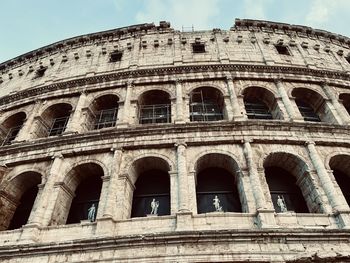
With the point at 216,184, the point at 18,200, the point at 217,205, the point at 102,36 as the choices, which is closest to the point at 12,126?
the point at 18,200

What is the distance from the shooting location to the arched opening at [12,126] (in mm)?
13062

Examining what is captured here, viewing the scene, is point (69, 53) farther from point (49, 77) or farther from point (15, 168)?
point (15, 168)

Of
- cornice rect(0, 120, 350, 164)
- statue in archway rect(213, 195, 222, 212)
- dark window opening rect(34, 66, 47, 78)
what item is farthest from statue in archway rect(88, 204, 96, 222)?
dark window opening rect(34, 66, 47, 78)

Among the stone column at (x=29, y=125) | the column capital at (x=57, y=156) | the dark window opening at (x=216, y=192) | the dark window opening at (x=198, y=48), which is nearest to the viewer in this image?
the dark window opening at (x=216, y=192)

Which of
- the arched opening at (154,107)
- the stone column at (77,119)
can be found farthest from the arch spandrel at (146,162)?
the stone column at (77,119)

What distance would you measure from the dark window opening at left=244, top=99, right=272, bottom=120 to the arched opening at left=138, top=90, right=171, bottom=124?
317 cm

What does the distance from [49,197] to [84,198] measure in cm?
120

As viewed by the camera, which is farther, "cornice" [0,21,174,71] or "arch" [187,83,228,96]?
"cornice" [0,21,174,71]

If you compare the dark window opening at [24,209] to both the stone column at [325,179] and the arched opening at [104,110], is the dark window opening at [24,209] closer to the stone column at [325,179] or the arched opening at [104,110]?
the arched opening at [104,110]

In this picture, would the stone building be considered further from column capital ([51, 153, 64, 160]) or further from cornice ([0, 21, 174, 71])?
cornice ([0, 21, 174, 71])

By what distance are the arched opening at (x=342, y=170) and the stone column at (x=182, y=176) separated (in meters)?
4.67

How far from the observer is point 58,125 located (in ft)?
42.4

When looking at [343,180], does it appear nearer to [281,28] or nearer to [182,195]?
[182,195]

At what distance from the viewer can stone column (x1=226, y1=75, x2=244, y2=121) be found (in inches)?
420
